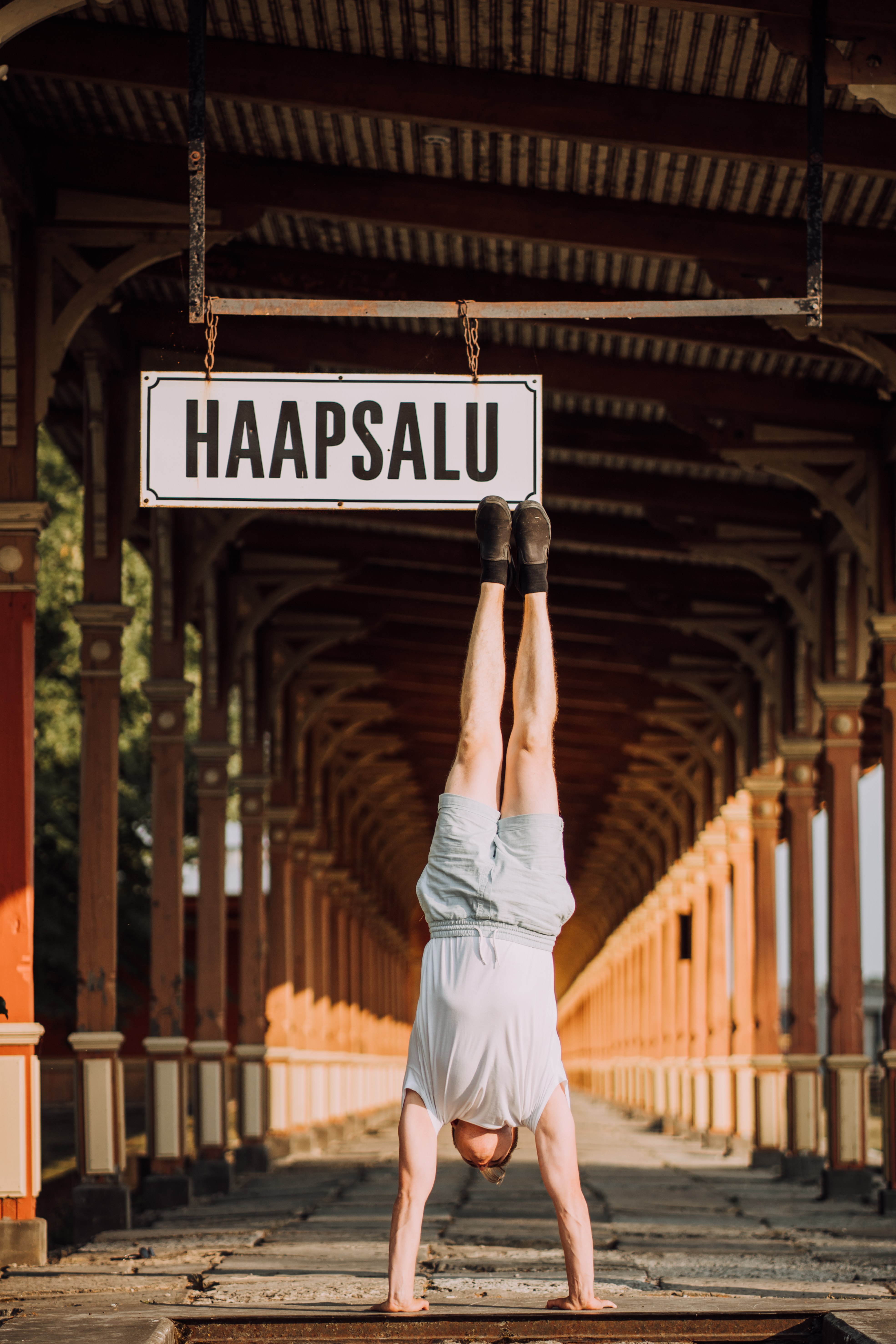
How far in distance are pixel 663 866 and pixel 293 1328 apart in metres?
31.0

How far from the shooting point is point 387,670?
2497 centimetres

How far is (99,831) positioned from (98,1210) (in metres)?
2.48

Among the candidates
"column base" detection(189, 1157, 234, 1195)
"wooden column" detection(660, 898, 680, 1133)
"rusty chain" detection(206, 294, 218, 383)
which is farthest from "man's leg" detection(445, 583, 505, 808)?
"wooden column" detection(660, 898, 680, 1133)

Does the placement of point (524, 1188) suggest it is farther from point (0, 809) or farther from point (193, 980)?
point (193, 980)

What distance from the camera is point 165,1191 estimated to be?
14875 mm

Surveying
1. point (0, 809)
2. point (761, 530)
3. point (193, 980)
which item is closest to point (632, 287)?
point (761, 530)

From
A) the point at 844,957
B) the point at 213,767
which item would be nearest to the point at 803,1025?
the point at 844,957

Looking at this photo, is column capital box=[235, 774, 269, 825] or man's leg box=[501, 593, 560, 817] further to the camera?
column capital box=[235, 774, 269, 825]

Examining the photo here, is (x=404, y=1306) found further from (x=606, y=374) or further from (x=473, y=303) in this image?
(x=606, y=374)

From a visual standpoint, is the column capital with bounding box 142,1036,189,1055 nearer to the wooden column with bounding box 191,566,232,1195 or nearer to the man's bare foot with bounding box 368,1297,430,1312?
the wooden column with bounding box 191,566,232,1195

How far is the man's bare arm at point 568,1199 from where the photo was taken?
5.43 metres

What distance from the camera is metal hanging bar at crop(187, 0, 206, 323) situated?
608 centimetres

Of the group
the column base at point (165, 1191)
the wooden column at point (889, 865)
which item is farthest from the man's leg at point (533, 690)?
the column base at point (165, 1191)

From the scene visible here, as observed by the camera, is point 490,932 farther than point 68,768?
No
